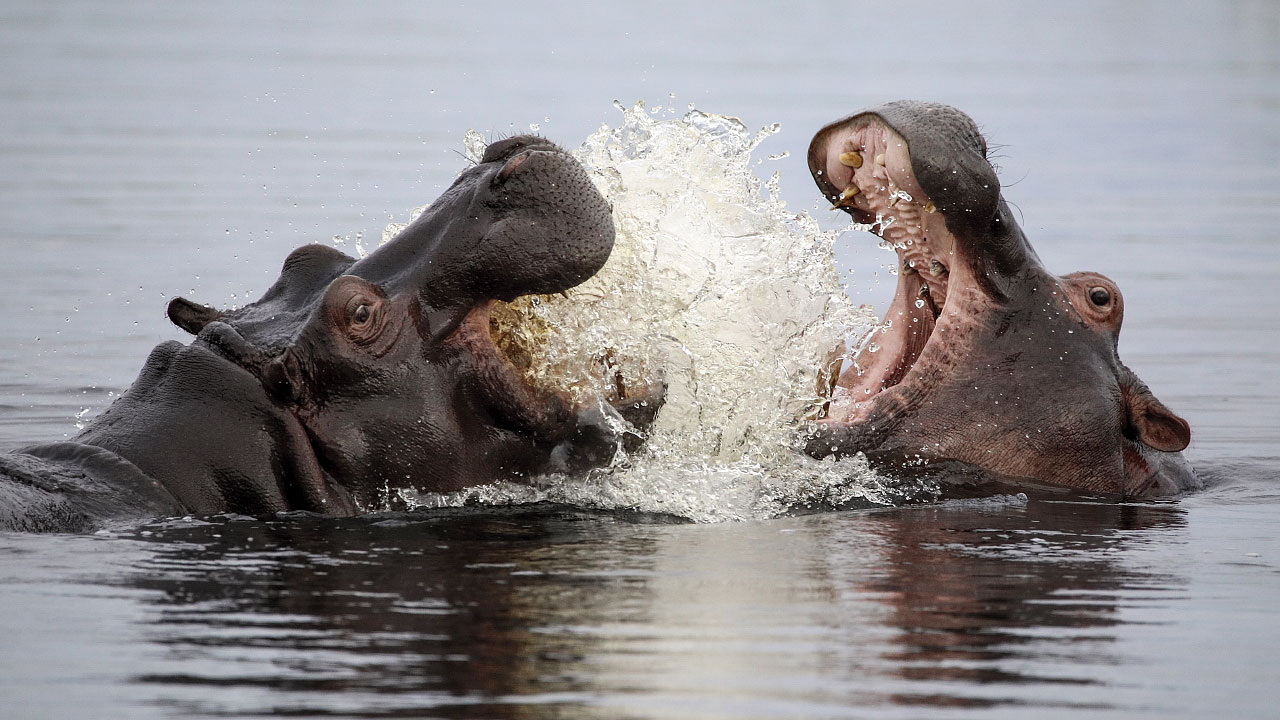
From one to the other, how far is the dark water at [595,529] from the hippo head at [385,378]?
22 centimetres

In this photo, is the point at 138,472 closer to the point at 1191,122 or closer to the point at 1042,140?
the point at 1042,140

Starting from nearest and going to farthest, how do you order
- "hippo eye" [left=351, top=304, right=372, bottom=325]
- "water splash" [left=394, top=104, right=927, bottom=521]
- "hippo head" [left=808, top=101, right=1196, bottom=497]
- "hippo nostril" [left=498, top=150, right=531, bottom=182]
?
"hippo eye" [left=351, top=304, right=372, bottom=325] → "hippo nostril" [left=498, top=150, right=531, bottom=182] → "water splash" [left=394, top=104, right=927, bottom=521] → "hippo head" [left=808, top=101, right=1196, bottom=497]

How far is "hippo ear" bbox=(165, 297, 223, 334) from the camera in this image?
6.02m

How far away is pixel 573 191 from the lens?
5625 millimetres

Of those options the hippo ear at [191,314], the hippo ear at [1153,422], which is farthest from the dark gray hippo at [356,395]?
the hippo ear at [1153,422]

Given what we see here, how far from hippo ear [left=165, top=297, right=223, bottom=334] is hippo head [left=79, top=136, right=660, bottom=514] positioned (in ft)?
1.15

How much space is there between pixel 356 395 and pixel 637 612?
3.77 feet

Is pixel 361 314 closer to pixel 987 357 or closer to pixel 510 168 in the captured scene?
pixel 510 168

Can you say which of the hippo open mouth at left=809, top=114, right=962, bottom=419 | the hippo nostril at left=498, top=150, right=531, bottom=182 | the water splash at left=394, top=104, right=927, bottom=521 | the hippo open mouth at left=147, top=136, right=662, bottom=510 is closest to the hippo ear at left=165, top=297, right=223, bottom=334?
the hippo open mouth at left=147, top=136, right=662, bottom=510

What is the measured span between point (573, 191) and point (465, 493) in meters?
0.99

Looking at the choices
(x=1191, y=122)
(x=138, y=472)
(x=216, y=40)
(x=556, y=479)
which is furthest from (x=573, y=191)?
(x=216, y=40)

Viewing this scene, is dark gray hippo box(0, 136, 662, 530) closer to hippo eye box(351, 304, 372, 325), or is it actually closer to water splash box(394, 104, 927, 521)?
hippo eye box(351, 304, 372, 325)

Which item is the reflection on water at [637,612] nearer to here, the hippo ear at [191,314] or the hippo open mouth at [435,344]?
the hippo open mouth at [435,344]

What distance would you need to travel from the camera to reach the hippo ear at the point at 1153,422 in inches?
270
